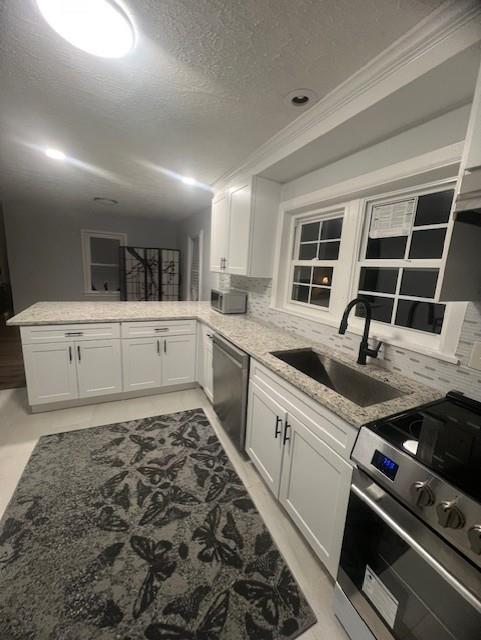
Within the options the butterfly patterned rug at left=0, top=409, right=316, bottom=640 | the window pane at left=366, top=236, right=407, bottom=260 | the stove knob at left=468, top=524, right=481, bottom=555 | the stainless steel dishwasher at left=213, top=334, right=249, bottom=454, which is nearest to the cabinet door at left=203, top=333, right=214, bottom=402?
the stainless steel dishwasher at left=213, top=334, right=249, bottom=454

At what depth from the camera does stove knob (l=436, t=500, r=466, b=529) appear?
2.29 feet

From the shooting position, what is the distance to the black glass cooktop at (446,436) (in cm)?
78

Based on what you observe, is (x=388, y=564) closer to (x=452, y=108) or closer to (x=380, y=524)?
(x=380, y=524)

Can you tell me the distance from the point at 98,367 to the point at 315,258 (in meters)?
2.27

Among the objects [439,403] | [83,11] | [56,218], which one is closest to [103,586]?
[439,403]

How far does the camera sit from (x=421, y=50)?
1.04 metres

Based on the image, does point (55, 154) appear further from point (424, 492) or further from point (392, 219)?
point (424, 492)

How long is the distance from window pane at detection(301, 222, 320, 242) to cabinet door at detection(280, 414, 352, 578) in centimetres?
159

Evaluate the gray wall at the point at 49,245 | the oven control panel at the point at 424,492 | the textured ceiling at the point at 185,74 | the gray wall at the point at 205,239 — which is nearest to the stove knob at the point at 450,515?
the oven control panel at the point at 424,492

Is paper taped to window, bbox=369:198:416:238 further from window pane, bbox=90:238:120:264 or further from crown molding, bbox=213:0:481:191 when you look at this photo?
window pane, bbox=90:238:120:264

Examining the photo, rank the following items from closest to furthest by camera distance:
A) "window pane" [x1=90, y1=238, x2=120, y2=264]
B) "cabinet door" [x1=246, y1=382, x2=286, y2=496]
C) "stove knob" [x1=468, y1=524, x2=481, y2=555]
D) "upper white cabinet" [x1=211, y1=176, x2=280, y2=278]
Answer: "stove knob" [x1=468, y1=524, x2=481, y2=555] < "cabinet door" [x1=246, y1=382, x2=286, y2=496] < "upper white cabinet" [x1=211, y1=176, x2=280, y2=278] < "window pane" [x1=90, y1=238, x2=120, y2=264]

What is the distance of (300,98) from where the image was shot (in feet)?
4.80

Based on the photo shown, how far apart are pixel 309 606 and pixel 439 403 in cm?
106

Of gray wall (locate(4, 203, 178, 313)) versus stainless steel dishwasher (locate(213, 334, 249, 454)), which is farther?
gray wall (locate(4, 203, 178, 313))
